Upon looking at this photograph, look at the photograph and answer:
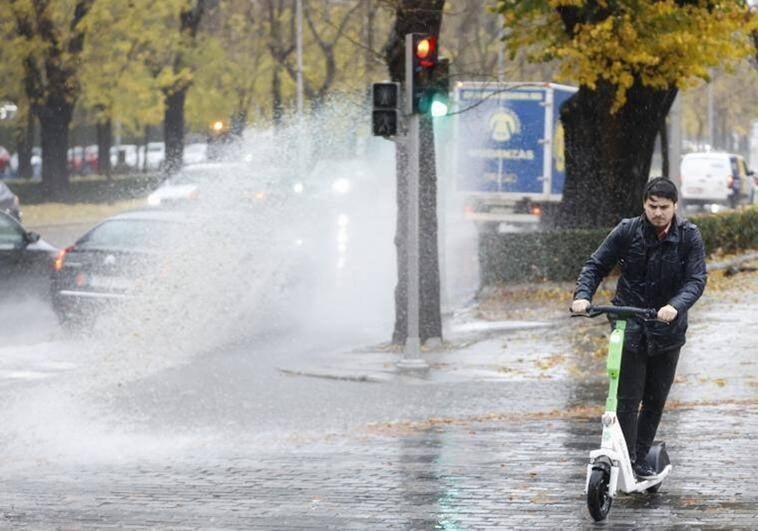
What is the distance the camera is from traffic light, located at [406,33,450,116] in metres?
18.0

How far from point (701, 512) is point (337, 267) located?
20.2 metres

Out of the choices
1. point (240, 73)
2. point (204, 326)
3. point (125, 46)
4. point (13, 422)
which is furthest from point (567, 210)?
point (240, 73)

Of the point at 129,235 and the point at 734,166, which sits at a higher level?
the point at 734,166

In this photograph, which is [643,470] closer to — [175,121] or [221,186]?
[221,186]

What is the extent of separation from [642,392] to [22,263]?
15533 millimetres

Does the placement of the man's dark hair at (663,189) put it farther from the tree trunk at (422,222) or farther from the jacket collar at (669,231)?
the tree trunk at (422,222)

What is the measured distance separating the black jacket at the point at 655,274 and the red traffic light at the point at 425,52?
8.97 m

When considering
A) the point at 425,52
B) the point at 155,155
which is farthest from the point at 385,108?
the point at 155,155

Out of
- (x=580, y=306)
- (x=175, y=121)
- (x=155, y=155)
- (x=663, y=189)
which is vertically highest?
(x=175, y=121)

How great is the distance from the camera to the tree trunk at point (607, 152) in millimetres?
26844

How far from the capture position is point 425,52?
18047 mm

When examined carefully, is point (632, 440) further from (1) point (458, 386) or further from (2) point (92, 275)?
(2) point (92, 275)

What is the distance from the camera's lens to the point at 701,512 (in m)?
9.24

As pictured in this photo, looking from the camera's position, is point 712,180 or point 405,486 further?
point 712,180
